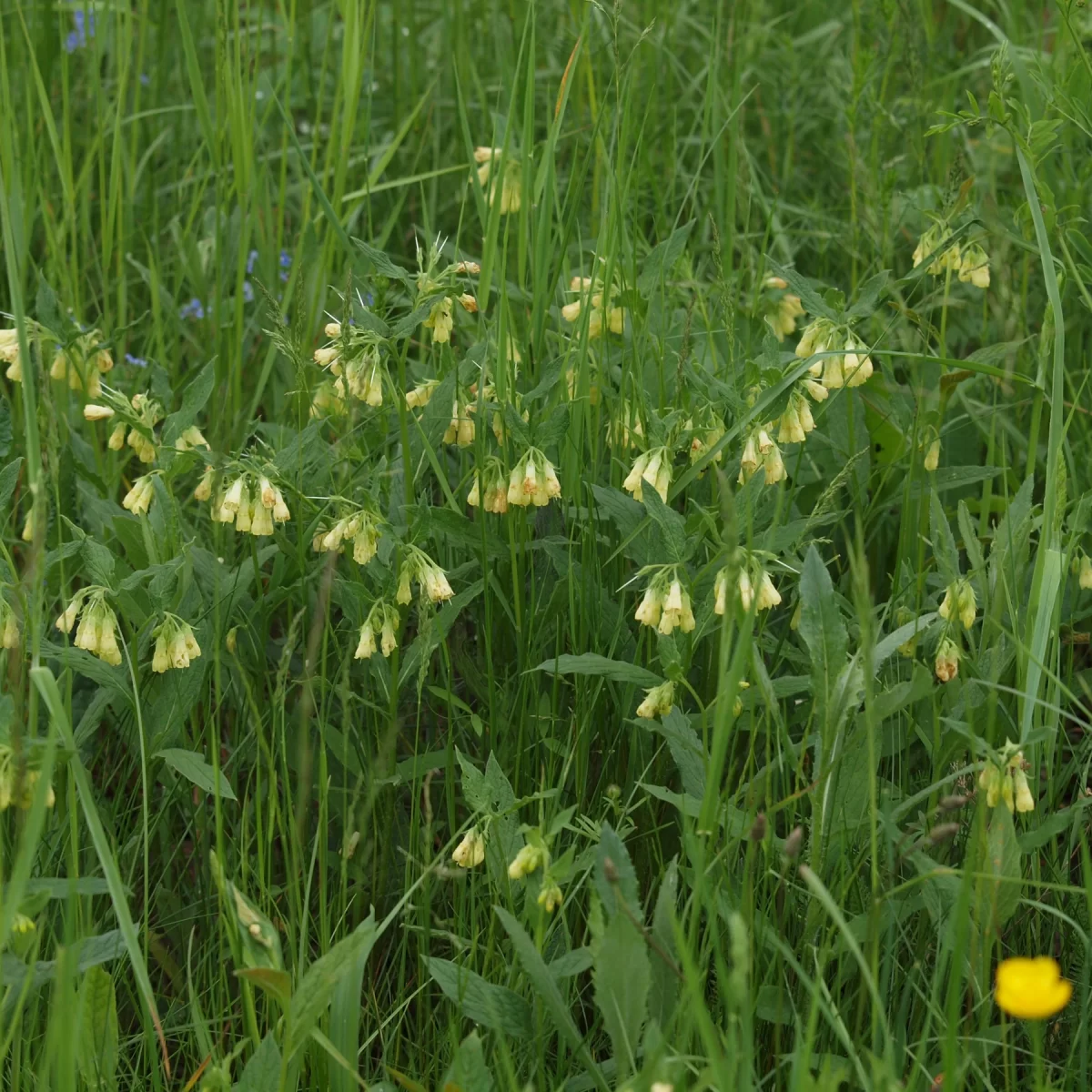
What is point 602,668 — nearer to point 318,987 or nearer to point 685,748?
point 685,748

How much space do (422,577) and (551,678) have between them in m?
0.37

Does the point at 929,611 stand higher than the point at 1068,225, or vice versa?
the point at 1068,225

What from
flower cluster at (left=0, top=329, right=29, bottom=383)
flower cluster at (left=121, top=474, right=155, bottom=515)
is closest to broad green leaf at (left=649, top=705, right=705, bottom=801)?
flower cluster at (left=121, top=474, right=155, bottom=515)

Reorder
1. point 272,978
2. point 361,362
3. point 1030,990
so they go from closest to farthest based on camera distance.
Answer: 1. point 1030,990
2. point 272,978
3. point 361,362

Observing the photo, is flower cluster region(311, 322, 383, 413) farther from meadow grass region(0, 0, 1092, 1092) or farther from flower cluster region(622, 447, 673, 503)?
flower cluster region(622, 447, 673, 503)

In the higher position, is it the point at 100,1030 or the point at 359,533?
the point at 359,533

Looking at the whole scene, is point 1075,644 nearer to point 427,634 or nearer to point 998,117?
point 998,117

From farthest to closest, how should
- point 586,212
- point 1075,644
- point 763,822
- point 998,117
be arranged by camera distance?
point 586,212 < point 1075,644 < point 998,117 < point 763,822

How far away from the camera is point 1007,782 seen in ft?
5.03

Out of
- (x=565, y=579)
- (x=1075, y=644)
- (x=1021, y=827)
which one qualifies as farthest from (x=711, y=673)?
(x=1075, y=644)

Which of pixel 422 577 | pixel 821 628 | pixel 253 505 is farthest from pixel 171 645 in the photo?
pixel 821 628

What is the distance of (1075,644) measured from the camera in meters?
2.27

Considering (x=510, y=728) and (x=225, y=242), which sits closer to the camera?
(x=510, y=728)

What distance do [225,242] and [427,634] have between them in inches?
61.1
